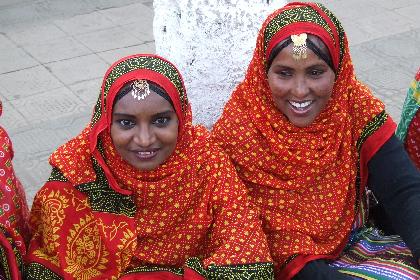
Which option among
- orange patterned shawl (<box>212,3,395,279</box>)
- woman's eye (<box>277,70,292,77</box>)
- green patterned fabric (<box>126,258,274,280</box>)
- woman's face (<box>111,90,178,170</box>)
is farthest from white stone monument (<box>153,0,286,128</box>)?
green patterned fabric (<box>126,258,274,280</box>)

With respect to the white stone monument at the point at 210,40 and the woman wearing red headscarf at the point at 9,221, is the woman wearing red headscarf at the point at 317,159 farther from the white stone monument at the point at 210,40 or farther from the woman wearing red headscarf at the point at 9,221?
the woman wearing red headscarf at the point at 9,221

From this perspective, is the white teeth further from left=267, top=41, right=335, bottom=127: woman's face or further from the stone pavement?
the stone pavement

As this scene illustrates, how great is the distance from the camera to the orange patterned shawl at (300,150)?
279 centimetres

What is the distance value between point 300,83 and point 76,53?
3878 millimetres

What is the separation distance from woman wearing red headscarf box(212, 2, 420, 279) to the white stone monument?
664 mm

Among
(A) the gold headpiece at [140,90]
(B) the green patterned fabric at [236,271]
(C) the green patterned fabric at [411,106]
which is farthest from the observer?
(C) the green patterned fabric at [411,106]

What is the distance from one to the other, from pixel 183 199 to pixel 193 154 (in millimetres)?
176

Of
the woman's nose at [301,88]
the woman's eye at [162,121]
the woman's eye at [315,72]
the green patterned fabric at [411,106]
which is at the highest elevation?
the woman's eye at [315,72]

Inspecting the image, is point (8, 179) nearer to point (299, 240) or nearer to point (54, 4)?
point (299, 240)

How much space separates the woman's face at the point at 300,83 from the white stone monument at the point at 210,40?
85cm

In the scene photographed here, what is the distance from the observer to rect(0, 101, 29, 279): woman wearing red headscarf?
102 inches

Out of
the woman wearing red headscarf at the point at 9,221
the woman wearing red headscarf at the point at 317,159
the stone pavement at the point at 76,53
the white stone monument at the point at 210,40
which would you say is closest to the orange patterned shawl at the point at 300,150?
the woman wearing red headscarf at the point at 317,159

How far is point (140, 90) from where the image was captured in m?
2.45

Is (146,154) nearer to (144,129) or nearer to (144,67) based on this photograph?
(144,129)
